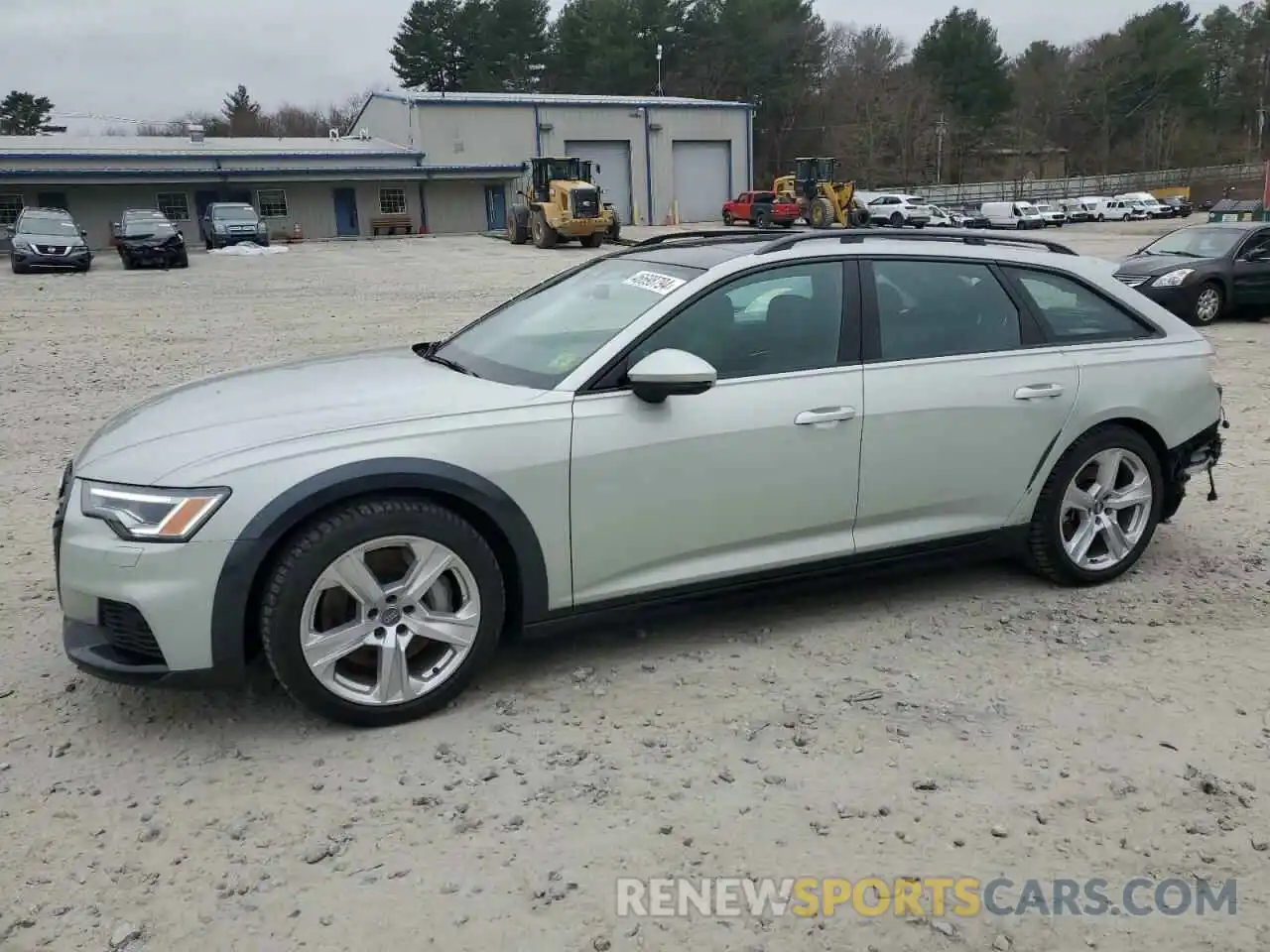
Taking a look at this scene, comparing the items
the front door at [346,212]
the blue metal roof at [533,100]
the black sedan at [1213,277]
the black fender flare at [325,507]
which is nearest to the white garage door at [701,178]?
the blue metal roof at [533,100]

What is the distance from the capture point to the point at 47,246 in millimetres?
25000

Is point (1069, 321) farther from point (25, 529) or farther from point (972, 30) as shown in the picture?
point (972, 30)

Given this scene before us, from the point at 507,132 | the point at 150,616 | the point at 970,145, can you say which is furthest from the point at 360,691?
the point at 970,145

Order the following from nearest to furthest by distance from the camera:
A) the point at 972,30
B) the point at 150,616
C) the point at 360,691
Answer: the point at 150,616 < the point at 360,691 < the point at 972,30

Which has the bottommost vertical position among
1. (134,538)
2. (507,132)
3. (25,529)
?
(25,529)

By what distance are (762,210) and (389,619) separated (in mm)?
41955

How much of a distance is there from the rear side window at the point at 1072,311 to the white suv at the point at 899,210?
140 ft

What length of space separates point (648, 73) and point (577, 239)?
39.8m

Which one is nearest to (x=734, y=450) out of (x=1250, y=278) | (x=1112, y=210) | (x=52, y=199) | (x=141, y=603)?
(x=141, y=603)

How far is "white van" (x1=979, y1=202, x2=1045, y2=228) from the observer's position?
163ft

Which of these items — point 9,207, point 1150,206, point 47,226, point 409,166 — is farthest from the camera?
point 1150,206

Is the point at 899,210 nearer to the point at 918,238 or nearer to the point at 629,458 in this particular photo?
the point at 918,238

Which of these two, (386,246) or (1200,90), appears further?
(1200,90)

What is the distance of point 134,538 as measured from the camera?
316 cm
